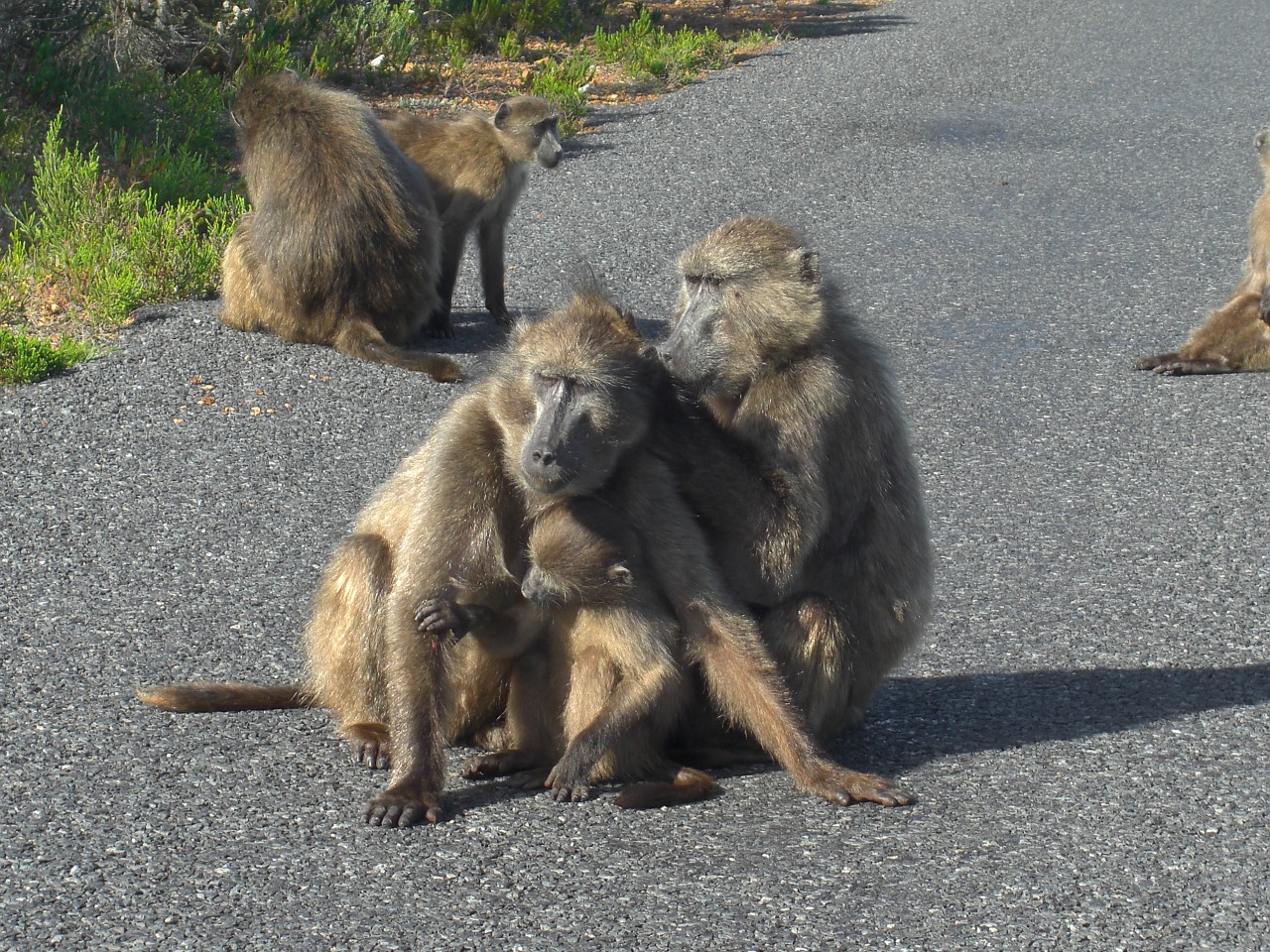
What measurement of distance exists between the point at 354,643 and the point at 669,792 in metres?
0.84

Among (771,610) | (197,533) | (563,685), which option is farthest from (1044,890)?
(197,533)

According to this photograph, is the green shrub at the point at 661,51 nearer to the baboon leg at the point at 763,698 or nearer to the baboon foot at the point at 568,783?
the baboon leg at the point at 763,698

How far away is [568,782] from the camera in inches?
135

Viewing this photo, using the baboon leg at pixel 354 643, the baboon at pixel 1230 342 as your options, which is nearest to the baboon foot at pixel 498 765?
the baboon leg at pixel 354 643

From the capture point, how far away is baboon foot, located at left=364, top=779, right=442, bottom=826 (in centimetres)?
331

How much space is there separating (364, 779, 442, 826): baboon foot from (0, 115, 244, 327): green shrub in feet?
15.0

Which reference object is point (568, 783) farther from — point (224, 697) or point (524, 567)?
point (224, 697)

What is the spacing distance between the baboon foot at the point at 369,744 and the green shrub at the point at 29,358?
11.2 ft

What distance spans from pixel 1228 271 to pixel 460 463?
22.5ft

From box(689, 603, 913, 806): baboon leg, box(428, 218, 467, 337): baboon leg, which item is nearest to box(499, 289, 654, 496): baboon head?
box(689, 603, 913, 806): baboon leg

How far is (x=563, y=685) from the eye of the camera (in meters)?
3.60

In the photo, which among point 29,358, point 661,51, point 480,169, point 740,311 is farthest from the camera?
point 661,51

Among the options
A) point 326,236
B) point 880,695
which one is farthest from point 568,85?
point 880,695

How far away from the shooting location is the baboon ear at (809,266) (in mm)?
3940
